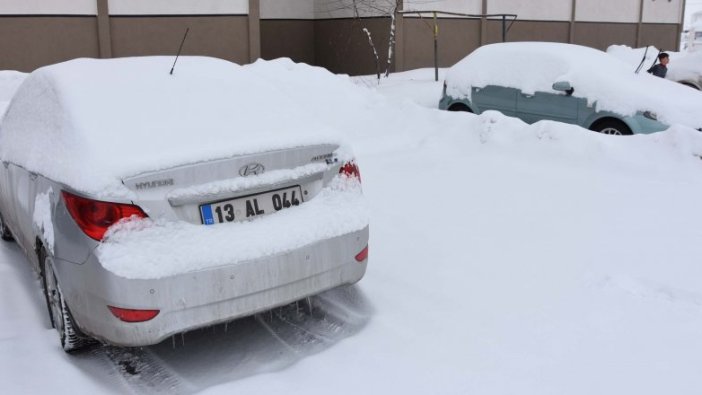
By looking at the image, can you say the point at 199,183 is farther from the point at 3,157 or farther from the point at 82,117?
the point at 3,157

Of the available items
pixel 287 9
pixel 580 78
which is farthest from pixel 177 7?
pixel 580 78

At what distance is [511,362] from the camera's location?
137 inches

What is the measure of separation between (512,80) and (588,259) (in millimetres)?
5752

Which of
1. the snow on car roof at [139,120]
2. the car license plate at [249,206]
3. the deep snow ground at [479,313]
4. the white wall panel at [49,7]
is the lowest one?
the deep snow ground at [479,313]

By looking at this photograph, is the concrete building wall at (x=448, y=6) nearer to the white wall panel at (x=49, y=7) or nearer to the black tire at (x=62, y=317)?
the white wall panel at (x=49, y=7)

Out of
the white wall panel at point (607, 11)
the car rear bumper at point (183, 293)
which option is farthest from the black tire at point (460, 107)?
the white wall panel at point (607, 11)

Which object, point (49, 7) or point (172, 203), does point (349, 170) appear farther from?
point (49, 7)

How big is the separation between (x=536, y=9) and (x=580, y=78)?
15.0 meters

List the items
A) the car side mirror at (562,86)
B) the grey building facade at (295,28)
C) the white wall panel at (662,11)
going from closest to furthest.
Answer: the car side mirror at (562,86)
the grey building facade at (295,28)
the white wall panel at (662,11)

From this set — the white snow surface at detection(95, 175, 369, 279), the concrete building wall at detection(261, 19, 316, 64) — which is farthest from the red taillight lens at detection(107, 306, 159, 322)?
the concrete building wall at detection(261, 19, 316, 64)

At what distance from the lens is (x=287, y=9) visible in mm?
21062

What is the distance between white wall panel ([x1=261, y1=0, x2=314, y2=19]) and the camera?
20469 millimetres

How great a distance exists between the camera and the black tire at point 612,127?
8.74m

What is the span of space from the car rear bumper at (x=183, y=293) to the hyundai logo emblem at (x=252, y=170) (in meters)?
0.43
